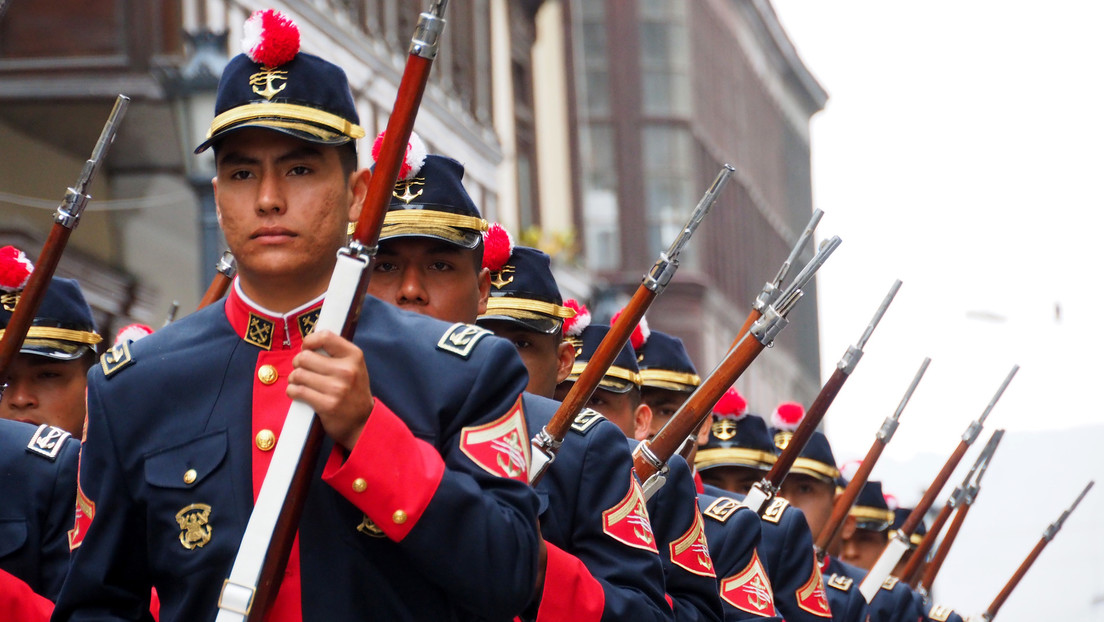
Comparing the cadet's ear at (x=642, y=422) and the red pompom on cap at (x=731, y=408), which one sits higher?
the red pompom on cap at (x=731, y=408)

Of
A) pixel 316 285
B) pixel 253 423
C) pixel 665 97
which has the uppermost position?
pixel 665 97

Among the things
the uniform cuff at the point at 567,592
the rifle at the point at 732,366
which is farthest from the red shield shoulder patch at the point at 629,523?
the rifle at the point at 732,366

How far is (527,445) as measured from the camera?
3.82 meters

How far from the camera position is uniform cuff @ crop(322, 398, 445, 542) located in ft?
11.3

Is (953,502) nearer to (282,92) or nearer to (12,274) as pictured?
(12,274)

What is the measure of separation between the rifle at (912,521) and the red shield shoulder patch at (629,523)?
3.95 m

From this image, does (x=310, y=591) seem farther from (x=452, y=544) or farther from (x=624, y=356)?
(x=624, y=356)

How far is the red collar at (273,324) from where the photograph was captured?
378 centimetres

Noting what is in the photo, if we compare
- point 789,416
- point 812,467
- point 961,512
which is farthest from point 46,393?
point 961,512

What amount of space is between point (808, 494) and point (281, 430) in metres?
6.94

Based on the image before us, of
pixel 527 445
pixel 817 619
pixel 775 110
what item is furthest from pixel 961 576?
pixel 775 110

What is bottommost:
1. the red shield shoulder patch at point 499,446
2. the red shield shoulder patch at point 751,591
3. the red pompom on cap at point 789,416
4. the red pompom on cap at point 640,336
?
the red shield shoulder patch at point 751,591

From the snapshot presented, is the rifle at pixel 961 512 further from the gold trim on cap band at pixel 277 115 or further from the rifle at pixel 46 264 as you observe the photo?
the gold trim on cap band at pixel 277 115

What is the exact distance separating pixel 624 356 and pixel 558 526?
192 centimetres
